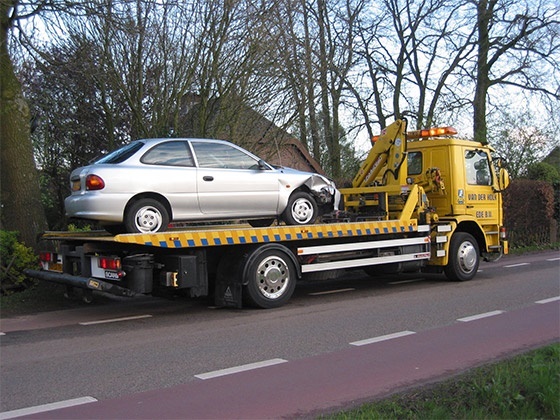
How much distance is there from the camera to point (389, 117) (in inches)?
1026

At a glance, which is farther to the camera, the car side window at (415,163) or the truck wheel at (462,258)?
the car side window at (415,163)

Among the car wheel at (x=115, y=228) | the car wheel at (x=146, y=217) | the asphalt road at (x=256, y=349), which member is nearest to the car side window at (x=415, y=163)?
the asphalt road at (x=256, y=349)

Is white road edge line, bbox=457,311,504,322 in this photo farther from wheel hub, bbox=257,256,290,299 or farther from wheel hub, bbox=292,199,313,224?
wheel hub, bbox=292,199,313,224

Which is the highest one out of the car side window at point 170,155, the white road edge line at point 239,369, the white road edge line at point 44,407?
the car side window at point 170,155

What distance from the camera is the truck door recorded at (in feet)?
38.9

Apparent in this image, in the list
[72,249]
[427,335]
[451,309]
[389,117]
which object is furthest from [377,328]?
[389,117]

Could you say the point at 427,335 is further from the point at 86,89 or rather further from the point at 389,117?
the point at 389,117

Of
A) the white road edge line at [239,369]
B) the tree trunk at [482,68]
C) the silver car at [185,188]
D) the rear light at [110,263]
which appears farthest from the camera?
the tree trunk at [482,68]

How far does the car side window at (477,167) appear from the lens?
39.0 ft

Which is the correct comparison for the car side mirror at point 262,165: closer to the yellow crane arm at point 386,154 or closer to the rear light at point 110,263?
the rear light at point 110,263

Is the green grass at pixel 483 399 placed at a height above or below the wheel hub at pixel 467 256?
below

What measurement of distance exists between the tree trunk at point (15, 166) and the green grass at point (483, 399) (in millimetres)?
8502

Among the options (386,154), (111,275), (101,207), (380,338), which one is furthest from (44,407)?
(386,154)

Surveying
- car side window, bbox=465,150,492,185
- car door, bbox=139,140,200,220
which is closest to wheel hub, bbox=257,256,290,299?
car door, bbox=139,140,200,220
